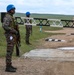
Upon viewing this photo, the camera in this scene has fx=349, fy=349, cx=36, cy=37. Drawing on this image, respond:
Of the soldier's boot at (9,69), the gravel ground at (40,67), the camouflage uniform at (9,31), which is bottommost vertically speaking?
the gravel ground at (40,67)

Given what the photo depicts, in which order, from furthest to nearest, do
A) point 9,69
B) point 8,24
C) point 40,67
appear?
point 40,67, point 9,69, point 8,24

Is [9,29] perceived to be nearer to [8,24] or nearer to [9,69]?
[8,24]

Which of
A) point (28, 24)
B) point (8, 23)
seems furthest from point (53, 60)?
point (28, 24)

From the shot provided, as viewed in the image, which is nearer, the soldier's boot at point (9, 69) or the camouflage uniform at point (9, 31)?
the camouflage uniform at point (9, 31)

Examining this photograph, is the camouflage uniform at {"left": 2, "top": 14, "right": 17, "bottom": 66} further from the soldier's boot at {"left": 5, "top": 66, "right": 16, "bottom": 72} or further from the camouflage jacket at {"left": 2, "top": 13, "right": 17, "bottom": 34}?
the soldier's boot at {"left": 5, "top": 66, "right": 16, "bottom": 72}

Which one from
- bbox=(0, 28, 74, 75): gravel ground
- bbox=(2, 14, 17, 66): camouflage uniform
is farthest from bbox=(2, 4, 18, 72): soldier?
bbox=(0, 28, 74, 75): gravel ground

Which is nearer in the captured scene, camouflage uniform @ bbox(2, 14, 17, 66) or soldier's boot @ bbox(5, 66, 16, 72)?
camouflage uniform @ bbox(2, 14, 17, 66)

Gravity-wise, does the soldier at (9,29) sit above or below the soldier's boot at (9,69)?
above

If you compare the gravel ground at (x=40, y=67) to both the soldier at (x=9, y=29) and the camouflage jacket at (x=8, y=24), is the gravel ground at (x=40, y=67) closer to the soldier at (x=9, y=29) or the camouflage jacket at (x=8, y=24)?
the soldier at (x=9, y=29)

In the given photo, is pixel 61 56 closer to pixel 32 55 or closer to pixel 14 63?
pixel 32 55

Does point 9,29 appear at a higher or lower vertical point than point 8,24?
lower

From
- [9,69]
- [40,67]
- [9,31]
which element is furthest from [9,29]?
[40,67]

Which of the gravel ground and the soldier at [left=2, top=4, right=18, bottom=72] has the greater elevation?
the soldier at [left=2, top=4, right=18, bottom=72]

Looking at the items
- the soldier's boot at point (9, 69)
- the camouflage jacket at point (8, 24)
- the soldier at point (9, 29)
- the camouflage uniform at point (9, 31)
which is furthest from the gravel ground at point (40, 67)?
the camouflage jacket at point (8, 24)
